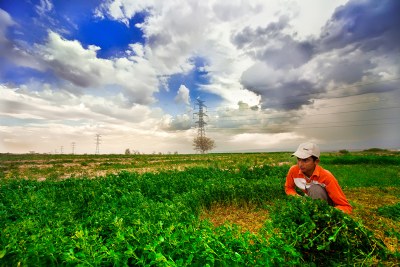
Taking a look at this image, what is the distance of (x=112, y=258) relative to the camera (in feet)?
7.52

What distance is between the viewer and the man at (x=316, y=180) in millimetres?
4799

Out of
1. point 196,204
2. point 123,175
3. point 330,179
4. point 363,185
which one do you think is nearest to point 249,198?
point 196,204

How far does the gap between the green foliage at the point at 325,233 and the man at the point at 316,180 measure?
1.66m

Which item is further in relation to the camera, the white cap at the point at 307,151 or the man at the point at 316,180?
the white cap at the point at 307,151

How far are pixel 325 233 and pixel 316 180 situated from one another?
85.0 inches

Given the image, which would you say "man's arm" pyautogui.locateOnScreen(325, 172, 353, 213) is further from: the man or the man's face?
the man's face

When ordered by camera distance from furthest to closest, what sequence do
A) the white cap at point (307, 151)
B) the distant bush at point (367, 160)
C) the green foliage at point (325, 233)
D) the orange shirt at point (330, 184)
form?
the distant bush at point (367, 160) → the white cap at point (307, 151) → the orange shirt at point (330, 184) → the green foliage at point (325, 233)

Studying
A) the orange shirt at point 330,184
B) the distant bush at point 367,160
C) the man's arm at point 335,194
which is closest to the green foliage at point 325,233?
the orange shirt at point 330,184

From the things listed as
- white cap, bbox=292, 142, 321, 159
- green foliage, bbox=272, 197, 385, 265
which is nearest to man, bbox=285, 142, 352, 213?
white cap, bbox=292, 142, 321, 159

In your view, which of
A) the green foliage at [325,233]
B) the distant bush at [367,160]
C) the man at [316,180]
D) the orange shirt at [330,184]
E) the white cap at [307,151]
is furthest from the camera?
the distant bush at [367,160]

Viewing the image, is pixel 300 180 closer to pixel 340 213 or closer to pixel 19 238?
pixel 340 213

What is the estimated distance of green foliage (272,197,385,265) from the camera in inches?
115

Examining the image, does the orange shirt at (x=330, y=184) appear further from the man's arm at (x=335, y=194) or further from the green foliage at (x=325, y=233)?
the green foliage at (x=325, y=233)

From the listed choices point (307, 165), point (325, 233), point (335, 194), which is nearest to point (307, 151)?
point (307, 165)
